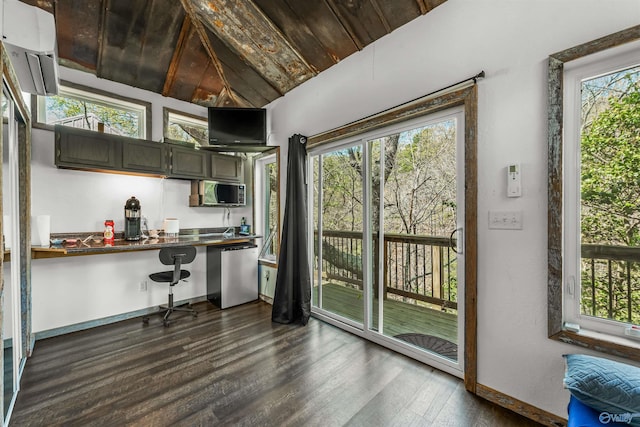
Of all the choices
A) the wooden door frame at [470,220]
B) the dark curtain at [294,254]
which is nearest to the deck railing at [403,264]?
the dark curtain at [294,254]

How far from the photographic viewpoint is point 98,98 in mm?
3195

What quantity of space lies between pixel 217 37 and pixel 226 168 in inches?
64.3

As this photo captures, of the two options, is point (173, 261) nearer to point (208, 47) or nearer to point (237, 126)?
point (237, 126)

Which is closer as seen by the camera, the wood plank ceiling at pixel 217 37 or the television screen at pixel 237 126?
the wood plank ceiling at pixel 217 37

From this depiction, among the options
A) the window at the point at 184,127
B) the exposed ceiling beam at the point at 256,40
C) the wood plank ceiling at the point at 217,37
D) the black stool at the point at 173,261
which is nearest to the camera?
the wood plank ceiling at the point at 217,37

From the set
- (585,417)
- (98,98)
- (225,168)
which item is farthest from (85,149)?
(585,417)

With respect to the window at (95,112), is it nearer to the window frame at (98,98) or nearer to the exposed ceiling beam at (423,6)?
the window frame at (98,98)

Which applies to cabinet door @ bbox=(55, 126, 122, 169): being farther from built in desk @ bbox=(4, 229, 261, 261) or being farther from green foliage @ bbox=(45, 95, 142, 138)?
built in desk @ bbox=(4, 229, 261, 261)

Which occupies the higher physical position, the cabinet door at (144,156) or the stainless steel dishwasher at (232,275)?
the cabinet door at (144,156)

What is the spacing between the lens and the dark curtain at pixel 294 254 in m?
3.14

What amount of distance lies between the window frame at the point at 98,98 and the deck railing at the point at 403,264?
2699 mm

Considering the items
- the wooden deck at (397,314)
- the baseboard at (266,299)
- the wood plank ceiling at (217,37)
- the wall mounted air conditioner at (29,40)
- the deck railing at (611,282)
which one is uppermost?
the wood plank ceiling at (217,37)

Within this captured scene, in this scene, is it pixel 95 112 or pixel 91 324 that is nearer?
pixel 91 324

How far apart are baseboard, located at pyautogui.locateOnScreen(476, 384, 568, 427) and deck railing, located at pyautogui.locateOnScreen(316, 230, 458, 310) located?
3.79ft
